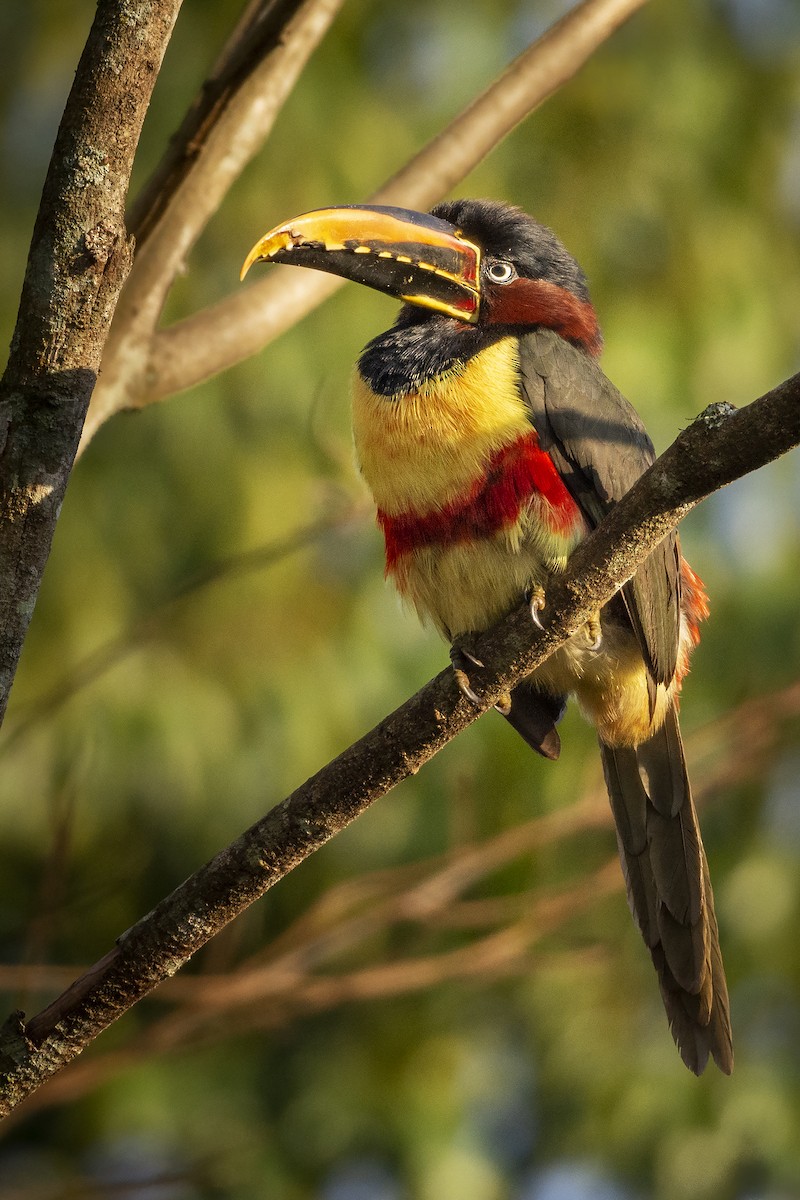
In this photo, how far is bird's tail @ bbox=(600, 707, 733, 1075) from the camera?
3246 mm

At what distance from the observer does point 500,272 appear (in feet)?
11.8

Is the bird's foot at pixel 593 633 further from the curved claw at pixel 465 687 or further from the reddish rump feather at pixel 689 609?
the curved claw at pixel 465 687

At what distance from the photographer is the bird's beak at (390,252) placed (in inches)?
127

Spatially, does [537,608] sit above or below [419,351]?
below

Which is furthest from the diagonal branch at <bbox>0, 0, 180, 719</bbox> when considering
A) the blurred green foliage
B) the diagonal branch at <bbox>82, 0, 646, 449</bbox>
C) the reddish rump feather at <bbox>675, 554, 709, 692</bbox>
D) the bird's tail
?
the blurred green foliage

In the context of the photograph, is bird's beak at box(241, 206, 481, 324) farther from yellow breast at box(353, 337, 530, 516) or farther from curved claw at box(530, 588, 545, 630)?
curved claw at box(530, 588, 545, 630)

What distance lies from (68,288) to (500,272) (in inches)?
64.3

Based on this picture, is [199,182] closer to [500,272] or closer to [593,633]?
[500,272]

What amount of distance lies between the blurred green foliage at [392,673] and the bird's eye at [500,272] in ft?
5.14

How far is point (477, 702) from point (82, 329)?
0.92m

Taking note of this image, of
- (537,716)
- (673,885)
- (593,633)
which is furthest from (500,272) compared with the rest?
(673,885)

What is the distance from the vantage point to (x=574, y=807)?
4.01m

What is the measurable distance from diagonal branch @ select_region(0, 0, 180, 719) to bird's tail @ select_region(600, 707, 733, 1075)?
1.85m

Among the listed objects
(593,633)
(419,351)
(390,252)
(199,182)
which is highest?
(199,182)
